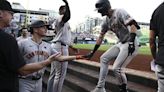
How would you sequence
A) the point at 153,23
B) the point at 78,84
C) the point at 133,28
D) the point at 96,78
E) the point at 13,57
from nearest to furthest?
the point at 13,57 < the point at 153,23 < the point at 133,28 < the point at 96,78 < the point at 78,84

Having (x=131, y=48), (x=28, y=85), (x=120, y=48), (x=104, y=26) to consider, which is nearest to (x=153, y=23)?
(x=131, y=48)

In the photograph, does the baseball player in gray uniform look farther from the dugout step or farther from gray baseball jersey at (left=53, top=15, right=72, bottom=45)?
the dugout step

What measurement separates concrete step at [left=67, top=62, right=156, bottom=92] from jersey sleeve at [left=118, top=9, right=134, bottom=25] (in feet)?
4.62

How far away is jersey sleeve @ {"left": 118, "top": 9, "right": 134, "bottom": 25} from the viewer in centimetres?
612

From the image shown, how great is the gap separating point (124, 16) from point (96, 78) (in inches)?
101

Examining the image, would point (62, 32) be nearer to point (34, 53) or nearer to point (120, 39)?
point (120, 39)

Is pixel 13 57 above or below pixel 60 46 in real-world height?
above

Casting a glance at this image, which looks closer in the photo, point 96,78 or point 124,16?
point 124,16

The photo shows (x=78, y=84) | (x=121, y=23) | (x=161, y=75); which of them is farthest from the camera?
(x=78, y=84)

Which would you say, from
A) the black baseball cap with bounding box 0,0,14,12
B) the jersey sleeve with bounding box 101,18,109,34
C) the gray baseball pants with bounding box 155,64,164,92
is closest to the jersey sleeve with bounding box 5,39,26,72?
the black baseball cap with bounding box 0,0,14,12

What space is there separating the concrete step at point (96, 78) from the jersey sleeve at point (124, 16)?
141cm

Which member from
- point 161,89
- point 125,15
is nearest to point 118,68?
point 125,15

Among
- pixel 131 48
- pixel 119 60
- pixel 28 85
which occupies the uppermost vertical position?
pixel 131 48

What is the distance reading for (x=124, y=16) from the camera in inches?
243
